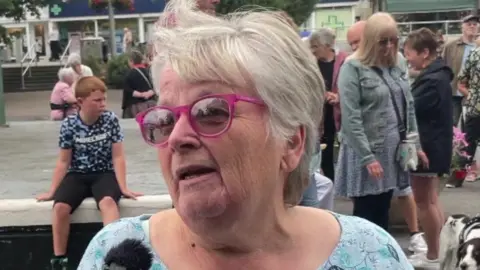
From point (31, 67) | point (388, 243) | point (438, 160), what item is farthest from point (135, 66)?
point (31, 67)

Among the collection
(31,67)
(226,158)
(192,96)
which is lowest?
(31,67)

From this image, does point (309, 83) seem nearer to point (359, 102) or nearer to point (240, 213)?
point (240, 213)

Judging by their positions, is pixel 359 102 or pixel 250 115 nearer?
pixel 250 115

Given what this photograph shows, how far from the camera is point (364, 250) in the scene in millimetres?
1896

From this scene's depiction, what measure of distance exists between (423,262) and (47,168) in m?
3.82

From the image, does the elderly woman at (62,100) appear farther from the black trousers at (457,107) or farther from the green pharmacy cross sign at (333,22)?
the green pharmacy cross sign at (333,22)

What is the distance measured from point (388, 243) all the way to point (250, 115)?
21.5 inches

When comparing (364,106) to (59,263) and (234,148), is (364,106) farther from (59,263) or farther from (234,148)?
(234,148)

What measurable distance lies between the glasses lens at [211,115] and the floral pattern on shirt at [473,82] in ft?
25.5

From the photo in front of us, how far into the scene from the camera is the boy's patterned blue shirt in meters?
5.40

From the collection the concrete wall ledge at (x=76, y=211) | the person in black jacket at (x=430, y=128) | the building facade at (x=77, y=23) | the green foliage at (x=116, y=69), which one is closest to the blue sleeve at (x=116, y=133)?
the concrete wall ledge at (x=76, y=211)

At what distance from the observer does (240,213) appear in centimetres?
165

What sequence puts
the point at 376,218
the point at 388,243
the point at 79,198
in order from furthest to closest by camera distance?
the point at 376,218 → the point at 79,198 → the point at 388,243

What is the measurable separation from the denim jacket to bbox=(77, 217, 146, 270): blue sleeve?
379cm
